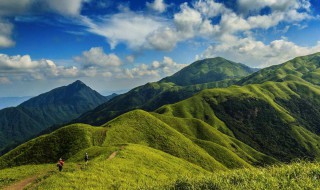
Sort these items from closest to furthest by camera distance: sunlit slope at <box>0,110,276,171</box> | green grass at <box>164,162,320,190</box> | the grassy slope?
green grass at <box>164,162,320,190</box> → the grassy slope → sunlit slope at <box>0,110,276,171</box>

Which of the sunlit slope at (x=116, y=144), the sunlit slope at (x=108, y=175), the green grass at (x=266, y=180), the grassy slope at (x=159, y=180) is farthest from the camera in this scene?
the sunlit slope at (x=116, y=144)

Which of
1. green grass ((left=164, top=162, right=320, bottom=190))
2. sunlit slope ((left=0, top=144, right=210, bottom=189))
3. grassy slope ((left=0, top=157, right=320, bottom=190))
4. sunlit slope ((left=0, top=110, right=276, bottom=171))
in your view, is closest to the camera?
green grass ((left=164, top=162, right=320, bottom=190))

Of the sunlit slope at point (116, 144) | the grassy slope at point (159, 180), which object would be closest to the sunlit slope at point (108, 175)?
the grassy slope at point (159, 180)

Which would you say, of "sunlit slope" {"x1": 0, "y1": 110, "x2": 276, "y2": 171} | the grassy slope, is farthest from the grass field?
"sunlit slope" {"x1": 0, "y1": 110, "x2": 276, "y2": 171}

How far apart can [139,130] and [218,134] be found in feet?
281

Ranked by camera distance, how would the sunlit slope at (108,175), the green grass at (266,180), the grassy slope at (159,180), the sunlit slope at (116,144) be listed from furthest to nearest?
the sunlit slope at (116,144) → the sunlit slope at (108,175) → the grassy slope at (159,180) → the green grass at (266,180)

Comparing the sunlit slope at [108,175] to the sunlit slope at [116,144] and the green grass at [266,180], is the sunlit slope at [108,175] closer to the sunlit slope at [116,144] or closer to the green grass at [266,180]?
the green grass at [266,180]

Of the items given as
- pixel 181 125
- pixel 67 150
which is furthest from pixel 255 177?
pixel 181 125

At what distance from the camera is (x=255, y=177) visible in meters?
17.9

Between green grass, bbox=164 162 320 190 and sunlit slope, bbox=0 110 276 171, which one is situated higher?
green grass, bbox=164 162 320 190

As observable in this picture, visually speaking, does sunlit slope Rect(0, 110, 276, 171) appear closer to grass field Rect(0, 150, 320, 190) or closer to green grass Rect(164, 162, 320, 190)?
grass field Rect(0, 150, 320, 190)

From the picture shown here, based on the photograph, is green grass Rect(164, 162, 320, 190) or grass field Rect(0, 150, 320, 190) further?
grass field Rect(0, 150, 320, 190)

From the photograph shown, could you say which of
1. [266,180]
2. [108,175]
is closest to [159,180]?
[108,175]

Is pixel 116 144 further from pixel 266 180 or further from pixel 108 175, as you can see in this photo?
pixel 266 180
